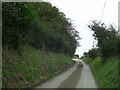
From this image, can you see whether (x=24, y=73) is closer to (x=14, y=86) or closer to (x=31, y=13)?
(x=14, y=86)

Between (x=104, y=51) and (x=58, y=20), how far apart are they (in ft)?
27.9

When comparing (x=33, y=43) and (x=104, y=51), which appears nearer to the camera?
(x=33, y=43)

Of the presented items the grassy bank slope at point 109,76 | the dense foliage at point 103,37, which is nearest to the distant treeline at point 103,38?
the dense foliage at point 103,37

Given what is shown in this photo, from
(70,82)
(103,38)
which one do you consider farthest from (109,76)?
(103,38)

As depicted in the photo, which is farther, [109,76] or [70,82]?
[70,82]

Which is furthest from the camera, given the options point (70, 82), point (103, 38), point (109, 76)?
point (103, 38)

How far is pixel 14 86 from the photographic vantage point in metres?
8.59

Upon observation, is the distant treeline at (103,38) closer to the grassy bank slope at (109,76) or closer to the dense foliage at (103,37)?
the dense foliage at (103,37)

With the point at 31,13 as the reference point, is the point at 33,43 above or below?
below

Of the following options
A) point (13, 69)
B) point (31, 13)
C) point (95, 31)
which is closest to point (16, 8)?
point (31, 13)

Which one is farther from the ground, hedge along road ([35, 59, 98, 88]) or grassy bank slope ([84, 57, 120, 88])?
grassy bank slope ([84, 57, 120, 88])

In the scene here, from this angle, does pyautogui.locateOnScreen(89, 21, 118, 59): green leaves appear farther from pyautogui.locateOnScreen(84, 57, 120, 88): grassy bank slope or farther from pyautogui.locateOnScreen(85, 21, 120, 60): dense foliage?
pyautogui.locateOnScreen(84, 57, 120, 88): grassy bank slope

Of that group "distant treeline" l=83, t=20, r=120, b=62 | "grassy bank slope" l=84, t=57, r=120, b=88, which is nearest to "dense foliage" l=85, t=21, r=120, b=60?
"distant treeline" l=83, t=20, r=120, b=62

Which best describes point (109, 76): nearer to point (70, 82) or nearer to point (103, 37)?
point (70, 82)
